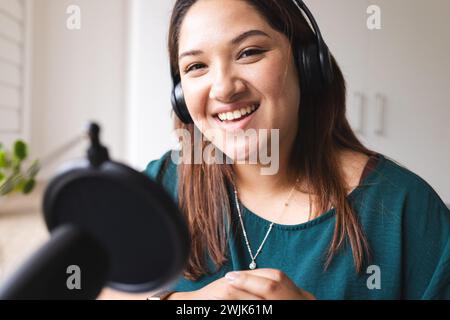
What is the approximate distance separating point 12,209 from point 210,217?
34 centimetres

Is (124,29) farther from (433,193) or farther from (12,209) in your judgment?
(433,193)

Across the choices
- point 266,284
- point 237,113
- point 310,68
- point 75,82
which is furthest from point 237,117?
point 75,82

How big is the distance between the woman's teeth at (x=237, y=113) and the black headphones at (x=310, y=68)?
6 cm

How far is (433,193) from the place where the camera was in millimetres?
595

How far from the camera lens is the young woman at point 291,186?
1.77 ft

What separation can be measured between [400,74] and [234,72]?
0.90 ft

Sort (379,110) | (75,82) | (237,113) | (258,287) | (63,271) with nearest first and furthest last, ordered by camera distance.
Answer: (63,271) → (258,287) → (237,113) → (379,110) → (75,82)

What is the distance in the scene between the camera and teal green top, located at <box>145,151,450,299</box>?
1.84 feet

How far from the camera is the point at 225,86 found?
543 mm

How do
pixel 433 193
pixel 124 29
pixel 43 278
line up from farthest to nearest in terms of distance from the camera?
1. pixel 124 29
2. pixel 433 193
3. pixel 43 278

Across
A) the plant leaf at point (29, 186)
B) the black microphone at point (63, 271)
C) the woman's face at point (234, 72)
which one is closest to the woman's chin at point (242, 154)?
the woman's face at point (234, 72)

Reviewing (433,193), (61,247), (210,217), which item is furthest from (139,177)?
(433,193)

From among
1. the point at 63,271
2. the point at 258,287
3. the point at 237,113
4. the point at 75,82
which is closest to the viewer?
the point at 63,271

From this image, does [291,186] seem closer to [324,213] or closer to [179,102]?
[324,213]
